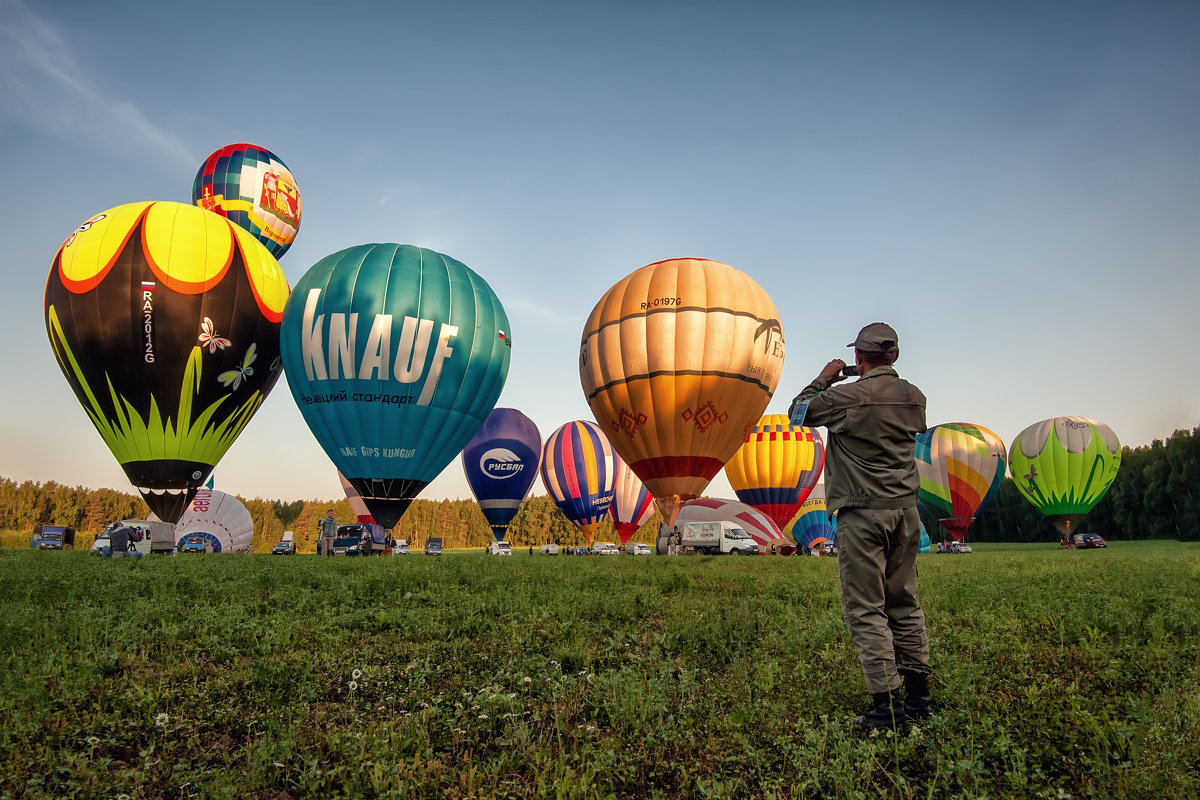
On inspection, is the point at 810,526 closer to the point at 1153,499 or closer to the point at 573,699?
the point at 573,699

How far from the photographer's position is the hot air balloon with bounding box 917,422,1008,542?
171ft

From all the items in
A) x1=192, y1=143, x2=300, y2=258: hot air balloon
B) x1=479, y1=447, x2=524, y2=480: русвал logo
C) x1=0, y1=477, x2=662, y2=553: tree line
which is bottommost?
x1=0, y1=477, x2=662, y2=553: tree line

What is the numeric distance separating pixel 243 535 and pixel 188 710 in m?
52.3

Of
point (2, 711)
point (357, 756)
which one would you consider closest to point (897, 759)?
point (357, 756)

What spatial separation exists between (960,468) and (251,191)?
170 ft

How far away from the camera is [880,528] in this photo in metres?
4.62

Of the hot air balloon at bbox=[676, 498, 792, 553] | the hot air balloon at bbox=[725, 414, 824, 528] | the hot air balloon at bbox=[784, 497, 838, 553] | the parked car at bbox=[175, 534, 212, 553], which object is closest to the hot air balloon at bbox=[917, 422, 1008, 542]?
the hot air balloon at bbox=[784, 497, 838, 553]

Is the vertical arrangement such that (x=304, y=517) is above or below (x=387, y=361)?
below

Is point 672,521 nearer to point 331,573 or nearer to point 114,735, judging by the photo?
point 331,573

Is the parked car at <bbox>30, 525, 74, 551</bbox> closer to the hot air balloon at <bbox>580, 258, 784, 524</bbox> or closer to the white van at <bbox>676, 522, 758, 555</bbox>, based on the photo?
the hot air balloon at <bbox>580, 258, 784, 524</bbox>

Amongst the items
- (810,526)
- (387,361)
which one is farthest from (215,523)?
(810,526)

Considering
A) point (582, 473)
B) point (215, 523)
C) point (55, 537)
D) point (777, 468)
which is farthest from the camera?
point (582, 473)

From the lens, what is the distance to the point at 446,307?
26656mm

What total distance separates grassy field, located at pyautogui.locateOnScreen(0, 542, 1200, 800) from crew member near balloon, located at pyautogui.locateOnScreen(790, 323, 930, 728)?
35cm
